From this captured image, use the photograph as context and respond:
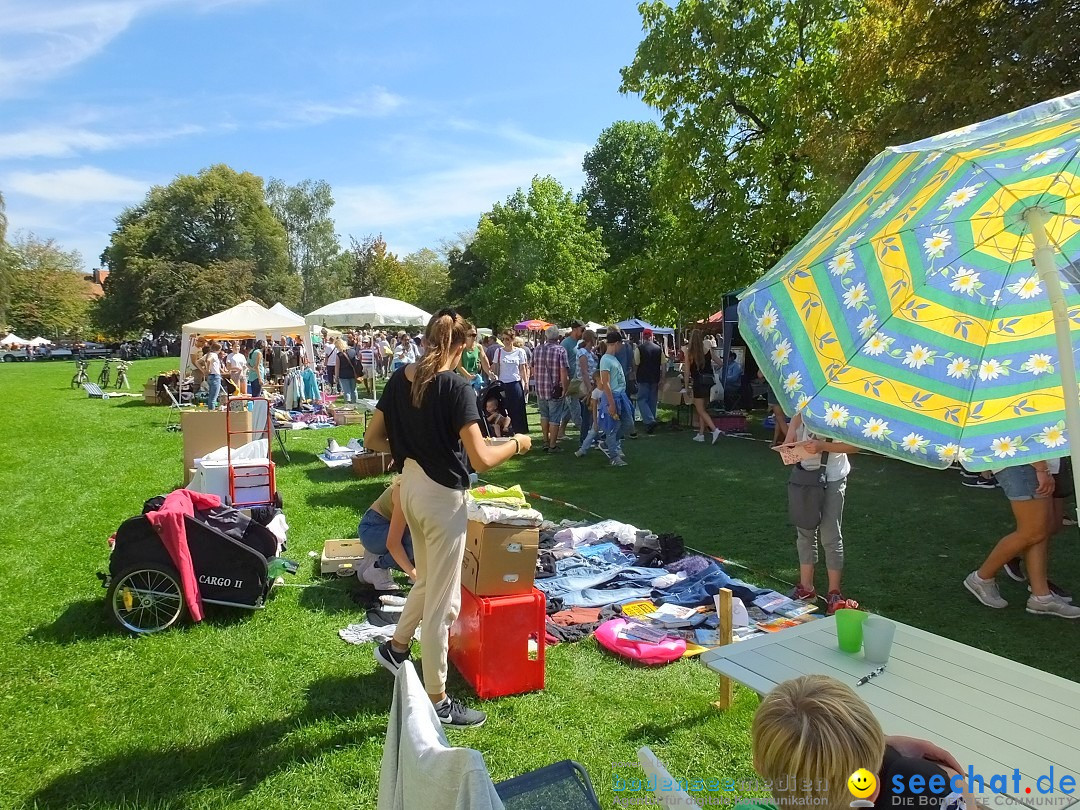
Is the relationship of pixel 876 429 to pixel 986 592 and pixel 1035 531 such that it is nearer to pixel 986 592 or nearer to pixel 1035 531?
pixel 1035 531

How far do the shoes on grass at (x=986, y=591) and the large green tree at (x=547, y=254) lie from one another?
29560mm

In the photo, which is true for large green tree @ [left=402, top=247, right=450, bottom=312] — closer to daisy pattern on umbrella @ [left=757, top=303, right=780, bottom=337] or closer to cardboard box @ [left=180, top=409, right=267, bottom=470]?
cardboard box @ [left=180, top=409, right=267, bottom=470]

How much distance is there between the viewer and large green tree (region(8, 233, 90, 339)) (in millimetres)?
60191

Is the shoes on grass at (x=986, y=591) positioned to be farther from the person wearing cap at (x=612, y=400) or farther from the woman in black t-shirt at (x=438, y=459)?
the person wearing cap at (x=612, y=400)

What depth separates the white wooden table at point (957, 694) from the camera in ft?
6.75

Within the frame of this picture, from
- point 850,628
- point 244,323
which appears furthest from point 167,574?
point 244,323

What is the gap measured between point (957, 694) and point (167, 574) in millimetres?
4263

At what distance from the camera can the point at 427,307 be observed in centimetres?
5853

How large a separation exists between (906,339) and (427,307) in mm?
57902

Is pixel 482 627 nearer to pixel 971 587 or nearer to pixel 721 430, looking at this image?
pixel 971 587

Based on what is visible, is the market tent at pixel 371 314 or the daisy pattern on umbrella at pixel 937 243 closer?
the daisy pattern on umbrella at pixel 937 243

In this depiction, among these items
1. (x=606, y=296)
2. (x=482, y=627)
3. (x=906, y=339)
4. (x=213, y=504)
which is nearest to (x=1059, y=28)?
Answer: (x=906, y=339)

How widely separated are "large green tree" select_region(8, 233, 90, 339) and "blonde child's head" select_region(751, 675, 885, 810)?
71.5m

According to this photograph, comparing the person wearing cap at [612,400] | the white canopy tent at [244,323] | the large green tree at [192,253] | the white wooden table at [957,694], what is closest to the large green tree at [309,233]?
the large green tree at [192,253]
